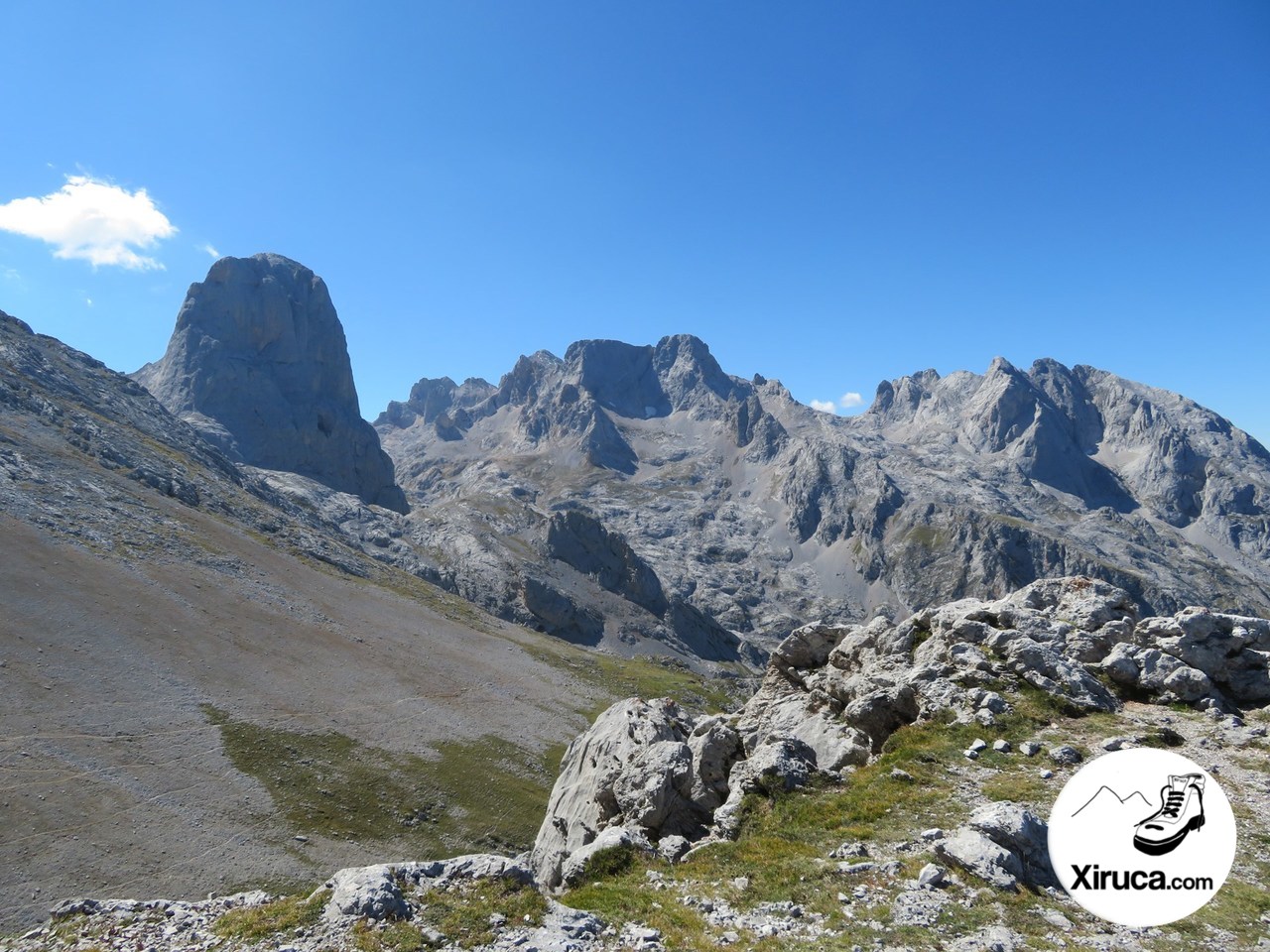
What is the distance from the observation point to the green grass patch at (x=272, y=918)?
1603 centimetres

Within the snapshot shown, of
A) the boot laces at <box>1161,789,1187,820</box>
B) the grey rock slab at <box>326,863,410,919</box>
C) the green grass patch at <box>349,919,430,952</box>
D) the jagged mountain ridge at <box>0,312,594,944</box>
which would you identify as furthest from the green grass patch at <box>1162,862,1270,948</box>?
the jagged mountain ridge at <box>0,312,594,944</box>

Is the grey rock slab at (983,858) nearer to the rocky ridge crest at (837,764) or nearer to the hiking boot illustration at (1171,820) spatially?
the rocky ridge crest at (837,764)

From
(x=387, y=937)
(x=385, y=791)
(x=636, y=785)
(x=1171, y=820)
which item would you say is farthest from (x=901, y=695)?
(x=385, y=791)

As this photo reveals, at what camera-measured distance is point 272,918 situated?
16531mm

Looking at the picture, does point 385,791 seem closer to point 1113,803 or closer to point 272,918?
point 272,918

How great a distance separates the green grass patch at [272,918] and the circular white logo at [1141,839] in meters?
17.9

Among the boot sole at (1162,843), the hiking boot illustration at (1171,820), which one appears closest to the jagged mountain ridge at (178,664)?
the boot sole at (1162,843)

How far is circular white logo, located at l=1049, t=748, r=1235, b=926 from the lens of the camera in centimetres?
1462

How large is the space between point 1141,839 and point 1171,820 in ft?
2.80

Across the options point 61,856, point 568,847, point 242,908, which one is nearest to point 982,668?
point 568,847

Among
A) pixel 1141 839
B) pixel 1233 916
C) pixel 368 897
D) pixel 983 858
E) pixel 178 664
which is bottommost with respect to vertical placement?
pixel 178 664

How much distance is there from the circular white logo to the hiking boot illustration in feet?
0.06

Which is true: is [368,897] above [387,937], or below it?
above

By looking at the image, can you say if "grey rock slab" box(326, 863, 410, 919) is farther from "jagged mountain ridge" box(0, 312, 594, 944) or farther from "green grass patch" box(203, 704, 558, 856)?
"green grass patch" box(203, 704, 558, 856)
